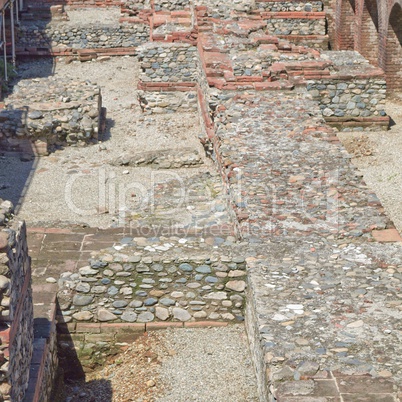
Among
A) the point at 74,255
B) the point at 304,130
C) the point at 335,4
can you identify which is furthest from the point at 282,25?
the point at 74,255

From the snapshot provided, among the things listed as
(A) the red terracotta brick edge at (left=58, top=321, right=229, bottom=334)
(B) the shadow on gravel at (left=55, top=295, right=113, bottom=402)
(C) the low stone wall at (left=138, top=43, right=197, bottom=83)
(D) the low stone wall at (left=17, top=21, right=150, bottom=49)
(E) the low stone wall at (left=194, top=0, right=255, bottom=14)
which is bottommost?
(B) the shadow on gravel at (left=55, top=295, right=113, bottom=402)

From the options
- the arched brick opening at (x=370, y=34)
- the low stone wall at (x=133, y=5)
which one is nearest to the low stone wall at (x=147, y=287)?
the arched brick opening at (x=370, y=34)

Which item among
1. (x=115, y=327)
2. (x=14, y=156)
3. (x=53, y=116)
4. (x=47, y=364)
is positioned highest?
(x=53, y=116)

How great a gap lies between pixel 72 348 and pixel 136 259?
1.00 metres

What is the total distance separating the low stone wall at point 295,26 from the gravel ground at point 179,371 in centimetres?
1253

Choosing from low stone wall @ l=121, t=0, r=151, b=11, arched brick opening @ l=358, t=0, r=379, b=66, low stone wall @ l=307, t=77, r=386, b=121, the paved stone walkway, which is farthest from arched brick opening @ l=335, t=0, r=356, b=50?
the paved stone walkway

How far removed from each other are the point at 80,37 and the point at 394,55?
24.3 feet

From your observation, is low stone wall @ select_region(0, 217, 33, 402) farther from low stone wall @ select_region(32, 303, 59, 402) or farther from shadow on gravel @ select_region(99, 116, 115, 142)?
shadow on gravel @ select_region(99, 116, 115, 142)

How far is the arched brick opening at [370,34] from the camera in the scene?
17016mm

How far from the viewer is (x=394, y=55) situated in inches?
607

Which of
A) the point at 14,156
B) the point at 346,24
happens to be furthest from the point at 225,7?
the point at 14,156

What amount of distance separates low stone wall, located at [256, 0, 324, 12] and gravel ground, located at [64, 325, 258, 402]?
41.7ft

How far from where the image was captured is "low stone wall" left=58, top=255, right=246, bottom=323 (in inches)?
306

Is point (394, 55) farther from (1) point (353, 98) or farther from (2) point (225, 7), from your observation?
(2) point (225, 7)
